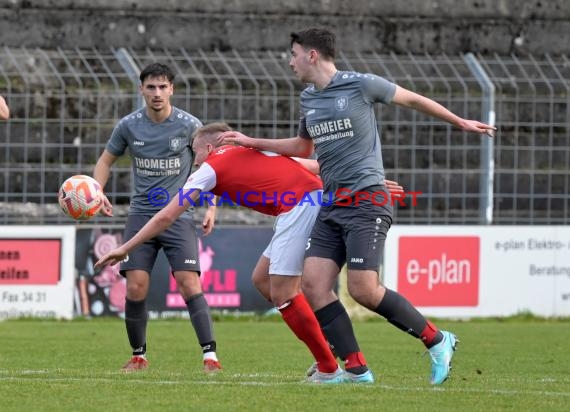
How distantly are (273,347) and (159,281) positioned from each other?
3250mm

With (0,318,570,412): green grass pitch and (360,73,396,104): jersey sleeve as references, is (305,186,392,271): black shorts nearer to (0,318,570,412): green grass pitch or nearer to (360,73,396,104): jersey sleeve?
(360,73,396,104): jersey sleeve

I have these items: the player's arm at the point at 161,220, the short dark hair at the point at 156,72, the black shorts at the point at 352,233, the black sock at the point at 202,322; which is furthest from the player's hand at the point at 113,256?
the short dark hair at the point at 156,72

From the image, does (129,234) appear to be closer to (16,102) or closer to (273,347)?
(273,347)

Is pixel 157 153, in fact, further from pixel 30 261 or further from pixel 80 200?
pixel 30 261

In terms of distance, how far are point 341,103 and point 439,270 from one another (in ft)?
26.7

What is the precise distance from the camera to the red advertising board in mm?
14969

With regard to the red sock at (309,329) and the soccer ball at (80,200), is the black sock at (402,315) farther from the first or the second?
the soccer ball at (80,200)

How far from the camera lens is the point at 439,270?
1620 centimetres

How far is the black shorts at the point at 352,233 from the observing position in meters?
8.20

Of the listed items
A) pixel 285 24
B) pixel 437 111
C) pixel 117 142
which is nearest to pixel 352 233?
pixel 437 111

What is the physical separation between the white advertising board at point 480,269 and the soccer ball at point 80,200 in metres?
6.83

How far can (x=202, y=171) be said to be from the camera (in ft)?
28.1

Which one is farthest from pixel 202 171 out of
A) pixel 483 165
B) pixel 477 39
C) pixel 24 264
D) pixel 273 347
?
pixel 477 39

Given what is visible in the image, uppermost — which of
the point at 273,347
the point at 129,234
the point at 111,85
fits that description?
the point at 111,85
